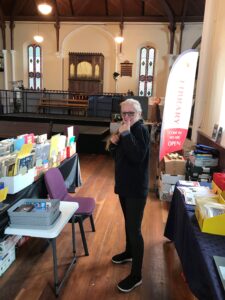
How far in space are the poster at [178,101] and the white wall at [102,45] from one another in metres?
8.12

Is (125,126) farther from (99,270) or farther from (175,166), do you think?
(175,166)

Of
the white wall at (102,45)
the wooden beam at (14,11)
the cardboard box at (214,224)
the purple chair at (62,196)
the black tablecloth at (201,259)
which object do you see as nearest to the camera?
the black tablecloth at (201,259)

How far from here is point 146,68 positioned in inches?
444

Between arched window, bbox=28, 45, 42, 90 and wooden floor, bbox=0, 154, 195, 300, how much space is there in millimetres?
10378

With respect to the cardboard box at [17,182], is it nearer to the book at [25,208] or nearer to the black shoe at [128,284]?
the book at [25,208]

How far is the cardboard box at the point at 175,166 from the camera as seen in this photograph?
3604 millimetres

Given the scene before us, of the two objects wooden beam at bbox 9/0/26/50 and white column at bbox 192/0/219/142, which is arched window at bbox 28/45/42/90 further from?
white column at bbox 192/0/219/142

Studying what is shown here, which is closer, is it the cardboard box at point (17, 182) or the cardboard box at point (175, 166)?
the cardboard box at point (17, 182)

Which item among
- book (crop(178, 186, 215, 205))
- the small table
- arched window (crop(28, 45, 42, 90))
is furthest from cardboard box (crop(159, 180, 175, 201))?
arched window (crop(28, 45, 42, 90))

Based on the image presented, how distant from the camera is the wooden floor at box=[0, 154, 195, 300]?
1.93 metres

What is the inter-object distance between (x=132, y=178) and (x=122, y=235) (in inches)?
47.6

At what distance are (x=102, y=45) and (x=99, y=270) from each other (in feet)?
35.0

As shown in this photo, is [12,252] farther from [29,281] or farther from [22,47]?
[22,47]

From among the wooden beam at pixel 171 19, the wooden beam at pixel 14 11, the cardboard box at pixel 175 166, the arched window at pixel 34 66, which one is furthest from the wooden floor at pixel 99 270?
the wooden beam at pixel 14 11
